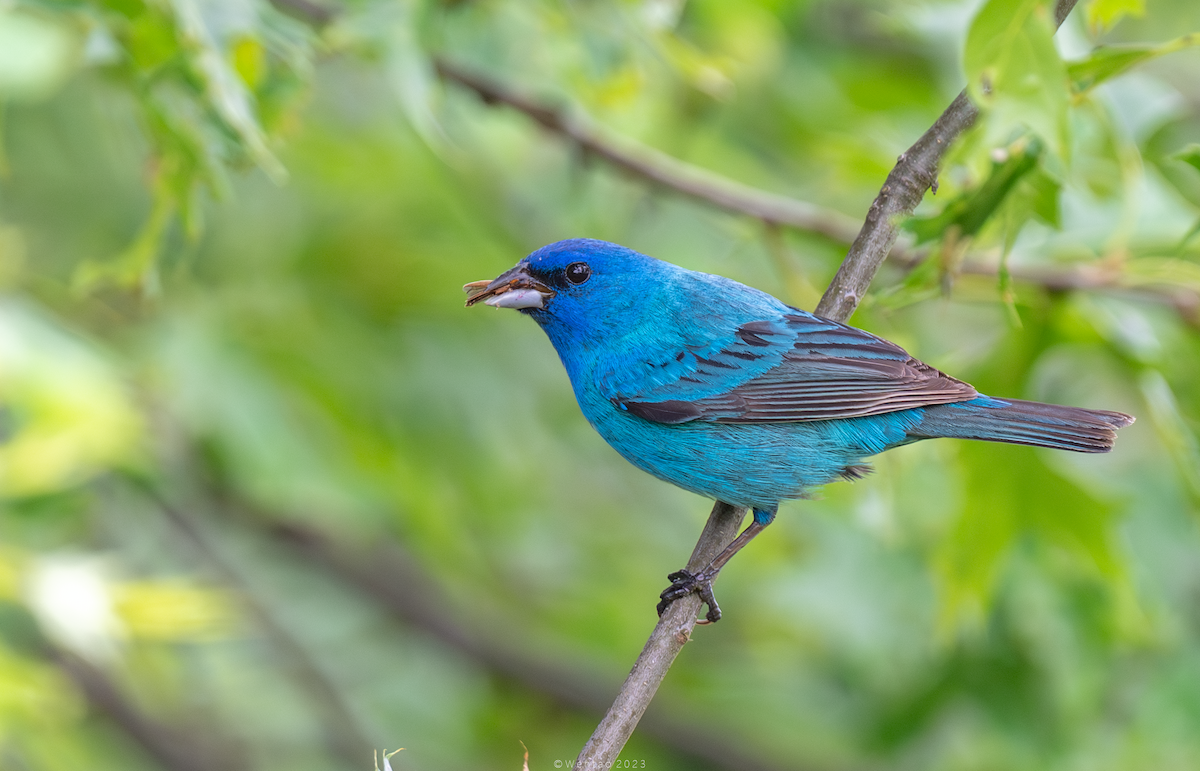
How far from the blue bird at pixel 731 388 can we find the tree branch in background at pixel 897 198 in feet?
0.81

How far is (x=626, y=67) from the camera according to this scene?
460 centimetres

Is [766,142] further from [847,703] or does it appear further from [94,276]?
[94,276]

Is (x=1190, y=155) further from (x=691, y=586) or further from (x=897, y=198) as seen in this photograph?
(x=691, y=586)

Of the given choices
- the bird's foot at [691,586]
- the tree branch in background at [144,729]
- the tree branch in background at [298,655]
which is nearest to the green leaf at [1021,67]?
the bird's foot at [691,586]

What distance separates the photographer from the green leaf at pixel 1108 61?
9.80ft

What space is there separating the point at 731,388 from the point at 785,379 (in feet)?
0.64

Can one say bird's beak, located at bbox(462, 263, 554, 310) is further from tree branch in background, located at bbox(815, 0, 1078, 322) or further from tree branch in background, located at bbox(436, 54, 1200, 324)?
tree branch in background, located at bbox(815, 0, 1078, 322)

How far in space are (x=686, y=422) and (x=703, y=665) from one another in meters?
3.16

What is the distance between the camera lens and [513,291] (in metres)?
4.16

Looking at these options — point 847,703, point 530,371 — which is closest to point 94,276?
point 530,371

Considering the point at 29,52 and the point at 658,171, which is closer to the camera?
the point at 29,52

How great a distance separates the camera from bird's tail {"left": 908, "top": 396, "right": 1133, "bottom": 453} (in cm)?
348

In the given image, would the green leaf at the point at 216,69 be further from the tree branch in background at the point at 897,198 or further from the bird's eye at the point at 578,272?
the tree branch in background at the point at 897,198

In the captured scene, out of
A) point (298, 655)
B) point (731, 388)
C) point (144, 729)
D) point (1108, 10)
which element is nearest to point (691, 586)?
point (731, 388)
